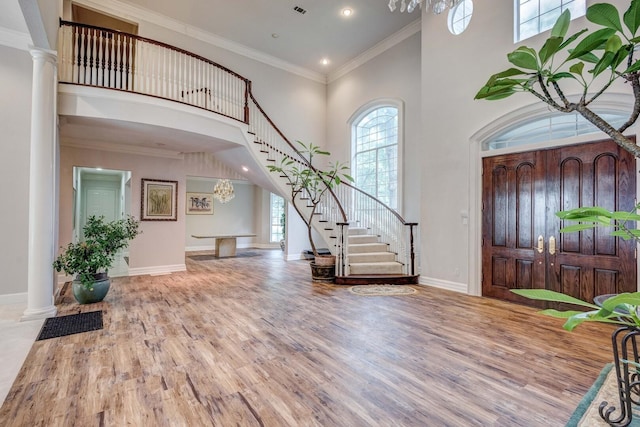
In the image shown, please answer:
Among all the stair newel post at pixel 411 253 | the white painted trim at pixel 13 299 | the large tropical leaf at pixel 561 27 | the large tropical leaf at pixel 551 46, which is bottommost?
the white painted trim at pixel 13 299

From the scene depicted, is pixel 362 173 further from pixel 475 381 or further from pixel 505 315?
pixel 475 381

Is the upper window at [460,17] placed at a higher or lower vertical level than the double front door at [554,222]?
higher

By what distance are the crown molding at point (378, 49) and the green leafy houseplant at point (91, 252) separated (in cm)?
683

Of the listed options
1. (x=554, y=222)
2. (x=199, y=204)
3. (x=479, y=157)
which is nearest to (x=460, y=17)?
(x=479, y=157)

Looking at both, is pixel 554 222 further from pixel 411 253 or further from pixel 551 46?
pixel 551 46

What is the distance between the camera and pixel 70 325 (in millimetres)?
3574

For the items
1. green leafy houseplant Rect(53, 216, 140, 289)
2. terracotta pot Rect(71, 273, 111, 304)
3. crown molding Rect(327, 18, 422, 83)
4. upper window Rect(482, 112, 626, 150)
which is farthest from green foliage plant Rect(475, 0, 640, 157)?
crown molding Rect(327, 18, 422, 83)

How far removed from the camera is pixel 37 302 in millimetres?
3775

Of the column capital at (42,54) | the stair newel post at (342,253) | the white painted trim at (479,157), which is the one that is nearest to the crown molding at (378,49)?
the white painted trim at (479,157)

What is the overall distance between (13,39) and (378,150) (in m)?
6.86

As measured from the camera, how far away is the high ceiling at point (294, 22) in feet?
21.1

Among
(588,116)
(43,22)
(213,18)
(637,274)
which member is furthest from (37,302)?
(637,274)

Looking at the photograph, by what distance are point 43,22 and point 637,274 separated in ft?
22.5

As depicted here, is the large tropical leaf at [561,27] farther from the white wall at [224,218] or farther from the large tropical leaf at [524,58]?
the white wall at [224,218]
